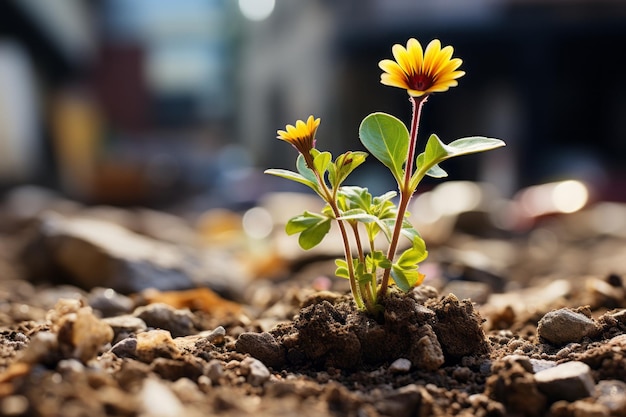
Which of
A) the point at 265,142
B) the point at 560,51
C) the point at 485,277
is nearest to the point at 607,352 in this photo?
the point at 485,277

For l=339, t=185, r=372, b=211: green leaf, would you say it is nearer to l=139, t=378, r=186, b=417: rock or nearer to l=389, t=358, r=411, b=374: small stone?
l=389, t=358, r=411, b=374: small stone

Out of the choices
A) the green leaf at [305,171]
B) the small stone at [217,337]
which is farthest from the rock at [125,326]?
the green leaf at [305,171]

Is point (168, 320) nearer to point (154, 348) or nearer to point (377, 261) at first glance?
point (154, 348)

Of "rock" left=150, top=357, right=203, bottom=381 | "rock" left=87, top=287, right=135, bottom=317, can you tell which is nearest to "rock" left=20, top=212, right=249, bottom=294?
"rock" left=87, top=287, right=135, bottom=317

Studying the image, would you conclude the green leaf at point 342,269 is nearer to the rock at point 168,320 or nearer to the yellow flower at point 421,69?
the yellow flower at point 421,69

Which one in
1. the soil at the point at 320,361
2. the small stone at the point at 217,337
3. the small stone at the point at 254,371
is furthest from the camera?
the small stone at the point at 217,337

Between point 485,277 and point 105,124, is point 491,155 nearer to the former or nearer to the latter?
point 485,277

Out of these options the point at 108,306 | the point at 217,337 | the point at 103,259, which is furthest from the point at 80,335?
the point at 103,259
